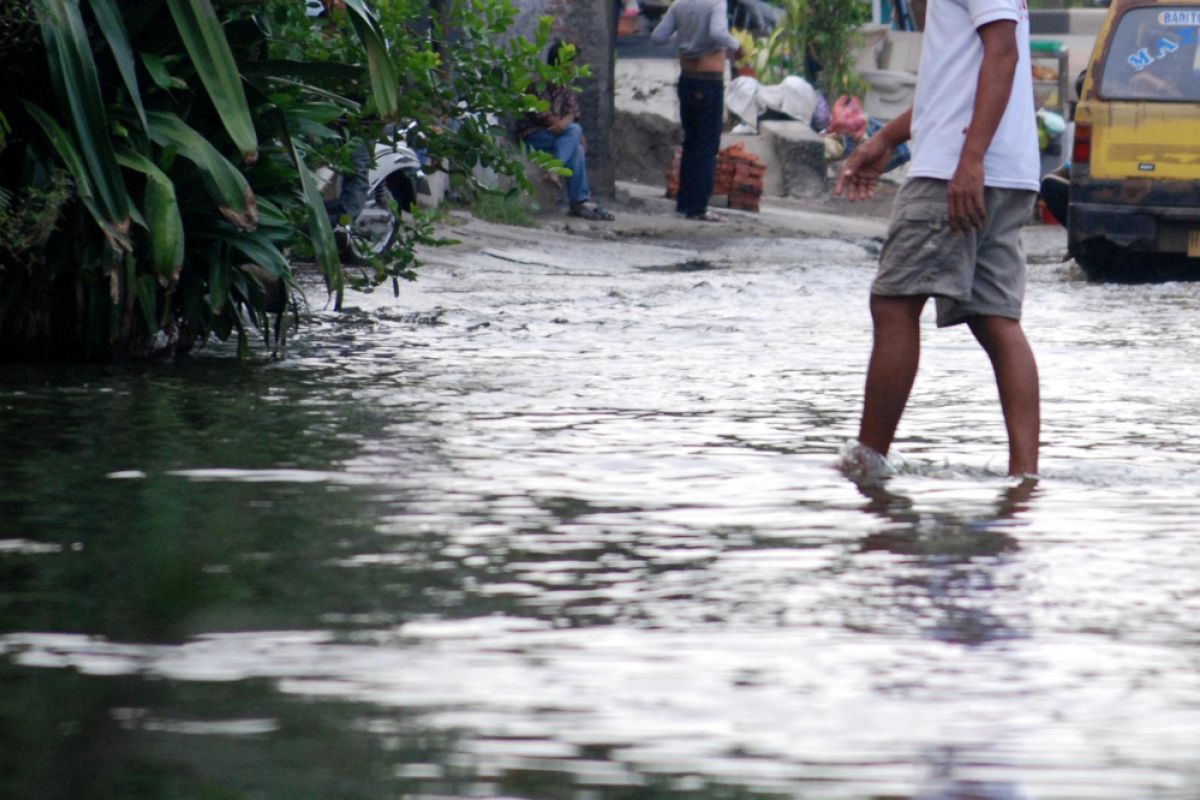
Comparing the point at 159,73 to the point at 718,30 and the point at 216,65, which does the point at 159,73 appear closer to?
the point at 216,65

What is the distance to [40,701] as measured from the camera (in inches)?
110

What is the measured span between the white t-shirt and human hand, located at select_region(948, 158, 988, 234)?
45 millimetres

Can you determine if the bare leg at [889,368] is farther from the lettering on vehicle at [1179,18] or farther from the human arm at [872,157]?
the lettering on vehicle at [1179,18]

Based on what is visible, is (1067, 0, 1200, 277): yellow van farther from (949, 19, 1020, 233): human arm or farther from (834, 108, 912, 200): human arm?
(949, 19, 1020, 233): human arm

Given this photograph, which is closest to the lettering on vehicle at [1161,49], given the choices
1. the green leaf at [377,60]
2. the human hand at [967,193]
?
the green leaf at [377,60]

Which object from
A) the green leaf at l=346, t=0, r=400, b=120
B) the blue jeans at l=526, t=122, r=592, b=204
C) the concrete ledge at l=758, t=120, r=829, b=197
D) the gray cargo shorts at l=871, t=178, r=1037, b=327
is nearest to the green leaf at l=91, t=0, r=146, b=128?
the green leaf at l=346, t=0, r=400, b=120

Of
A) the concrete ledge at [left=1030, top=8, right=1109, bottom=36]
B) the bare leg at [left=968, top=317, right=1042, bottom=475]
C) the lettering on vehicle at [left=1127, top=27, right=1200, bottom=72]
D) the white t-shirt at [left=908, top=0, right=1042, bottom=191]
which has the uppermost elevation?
the concrete ledge at [left=1030, top=8, right=1109, bottom=36]

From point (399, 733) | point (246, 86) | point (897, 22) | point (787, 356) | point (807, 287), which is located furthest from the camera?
point (897, 22)

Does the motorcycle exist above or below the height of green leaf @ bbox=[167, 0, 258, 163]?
below

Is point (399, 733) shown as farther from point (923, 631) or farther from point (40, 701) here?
point (923, 631)

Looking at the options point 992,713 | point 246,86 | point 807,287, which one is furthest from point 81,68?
point 807,287

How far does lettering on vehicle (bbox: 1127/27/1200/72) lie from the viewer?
12305 mm

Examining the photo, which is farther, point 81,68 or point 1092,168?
point 1092,168

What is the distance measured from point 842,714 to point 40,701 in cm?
103
